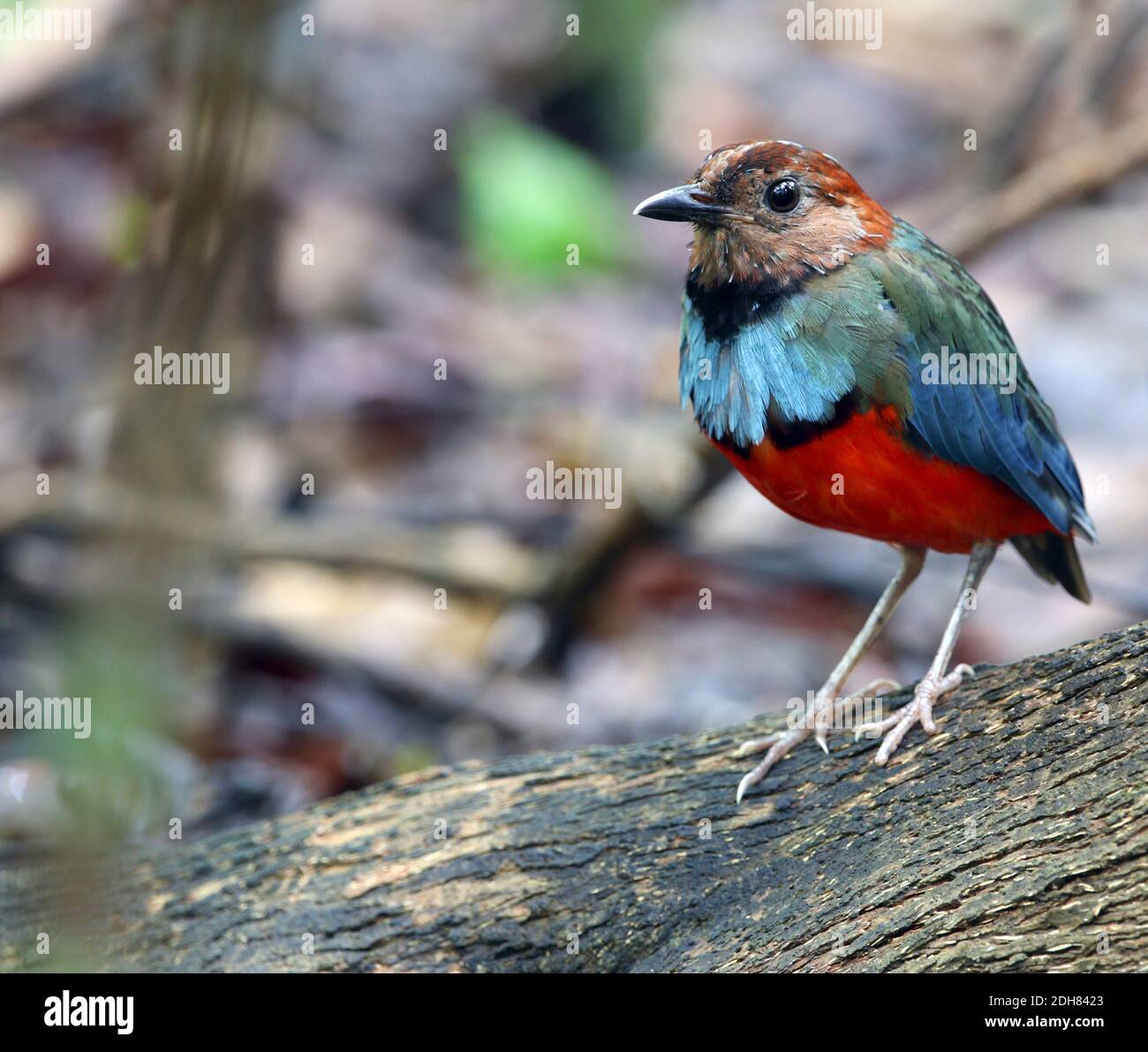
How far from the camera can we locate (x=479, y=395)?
8805 millimetres

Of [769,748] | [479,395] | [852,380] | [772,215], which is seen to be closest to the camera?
[852,380]

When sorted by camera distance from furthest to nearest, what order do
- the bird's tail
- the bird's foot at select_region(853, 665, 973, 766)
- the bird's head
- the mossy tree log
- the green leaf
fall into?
the green leaf, the bird's tail, the bird's head, the bird's foot at select_region(853, 665, 973, 766), the mossy tree log

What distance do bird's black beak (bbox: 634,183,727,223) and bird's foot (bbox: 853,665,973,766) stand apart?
55.0 inches

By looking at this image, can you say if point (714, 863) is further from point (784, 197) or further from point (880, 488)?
point (784, 197)

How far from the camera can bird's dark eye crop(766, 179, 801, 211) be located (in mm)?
3885

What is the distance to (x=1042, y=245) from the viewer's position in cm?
1070

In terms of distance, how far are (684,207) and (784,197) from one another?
28 centimetres


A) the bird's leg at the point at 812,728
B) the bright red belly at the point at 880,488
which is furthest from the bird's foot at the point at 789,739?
the bright red belly at the point at 880,488

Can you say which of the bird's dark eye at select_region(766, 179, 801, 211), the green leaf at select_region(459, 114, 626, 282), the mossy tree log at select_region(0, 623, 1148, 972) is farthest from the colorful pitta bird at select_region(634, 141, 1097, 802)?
the green leaf at select_region(459, 114, 626, 282)

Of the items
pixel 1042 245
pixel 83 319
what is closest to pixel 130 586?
pixel 83 319

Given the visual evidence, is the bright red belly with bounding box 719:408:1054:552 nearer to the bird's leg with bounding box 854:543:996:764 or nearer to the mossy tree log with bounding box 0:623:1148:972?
the bird's leg with bounding box 854:543:996:764

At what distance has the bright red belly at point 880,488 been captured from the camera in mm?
3623

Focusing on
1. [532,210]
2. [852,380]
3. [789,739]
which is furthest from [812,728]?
[532,210]
